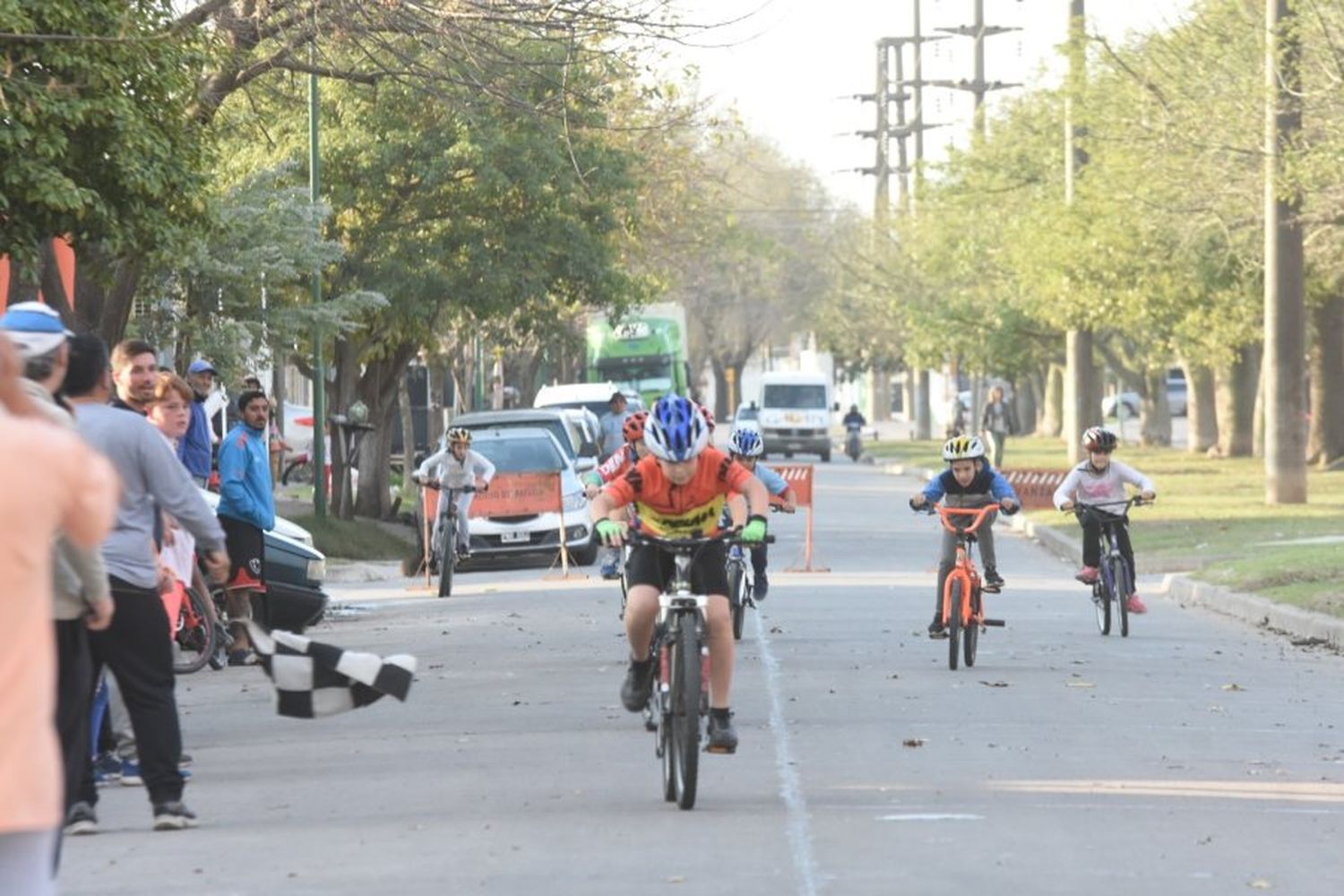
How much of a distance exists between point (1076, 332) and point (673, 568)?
39.8 metres

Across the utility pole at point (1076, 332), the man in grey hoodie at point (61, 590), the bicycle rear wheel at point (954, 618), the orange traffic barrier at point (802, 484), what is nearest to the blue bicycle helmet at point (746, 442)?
the bicycle rear wheel at point (954, 618)

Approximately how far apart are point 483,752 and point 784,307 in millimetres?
110253

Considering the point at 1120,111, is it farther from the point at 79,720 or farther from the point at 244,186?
the point at 79,720

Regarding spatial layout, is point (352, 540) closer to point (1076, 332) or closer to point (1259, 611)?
point (1259, 611)

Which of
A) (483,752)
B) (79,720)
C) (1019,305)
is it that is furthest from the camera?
(1019,305)

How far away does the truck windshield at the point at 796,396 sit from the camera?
7231cm

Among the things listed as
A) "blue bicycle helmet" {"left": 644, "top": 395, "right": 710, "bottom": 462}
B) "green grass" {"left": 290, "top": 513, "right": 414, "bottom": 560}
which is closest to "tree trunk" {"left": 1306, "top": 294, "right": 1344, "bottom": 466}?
"green grass" {"left": 290, "top": 513, "right": 414, "bottom": 560}

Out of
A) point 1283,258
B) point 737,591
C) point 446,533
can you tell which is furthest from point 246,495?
point 1283,258

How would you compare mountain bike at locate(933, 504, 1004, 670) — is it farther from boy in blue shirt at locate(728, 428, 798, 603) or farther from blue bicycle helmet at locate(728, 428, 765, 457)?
blue bicycle helmet at locate(728, 428, 765, 457)

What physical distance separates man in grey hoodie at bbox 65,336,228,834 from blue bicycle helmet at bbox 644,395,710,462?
6.77 ft

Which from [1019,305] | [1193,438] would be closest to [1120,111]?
[1019,305]

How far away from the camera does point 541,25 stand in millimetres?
19484

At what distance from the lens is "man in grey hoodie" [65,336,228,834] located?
9.83 m

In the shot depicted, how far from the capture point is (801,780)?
11445 millimetres
